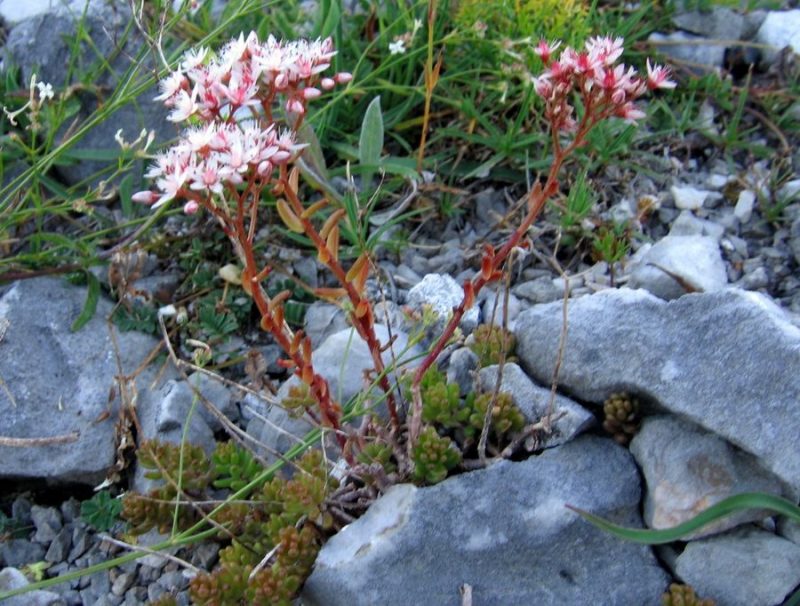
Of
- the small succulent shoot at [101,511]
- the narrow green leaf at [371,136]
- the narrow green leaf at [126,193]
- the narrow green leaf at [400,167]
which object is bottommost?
the small succulent shoot at [101,511]

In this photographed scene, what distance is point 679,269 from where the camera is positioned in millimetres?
2621

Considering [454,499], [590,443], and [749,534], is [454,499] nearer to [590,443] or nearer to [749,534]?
[590,443]

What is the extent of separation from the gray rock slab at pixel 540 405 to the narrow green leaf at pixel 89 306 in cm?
121

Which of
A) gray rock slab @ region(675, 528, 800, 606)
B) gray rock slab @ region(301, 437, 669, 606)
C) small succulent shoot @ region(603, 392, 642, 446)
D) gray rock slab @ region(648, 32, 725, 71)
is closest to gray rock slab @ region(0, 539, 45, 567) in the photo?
gray rock slab @ region(301, 437, 669, 606)

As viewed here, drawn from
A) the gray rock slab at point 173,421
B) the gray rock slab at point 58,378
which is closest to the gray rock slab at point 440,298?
the gray rock slab at point 173,421

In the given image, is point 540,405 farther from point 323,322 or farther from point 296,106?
point 296,106

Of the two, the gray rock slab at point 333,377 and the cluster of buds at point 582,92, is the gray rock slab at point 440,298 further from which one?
the cluster of buds at point 582,92

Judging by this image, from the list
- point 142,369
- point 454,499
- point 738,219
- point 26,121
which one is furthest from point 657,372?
point 26,121

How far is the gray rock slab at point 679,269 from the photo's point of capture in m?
2.61

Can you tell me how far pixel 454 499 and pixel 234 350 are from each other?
3.18ft

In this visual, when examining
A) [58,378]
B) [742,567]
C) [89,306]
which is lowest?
[742,567]

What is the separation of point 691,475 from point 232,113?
4.15 feet

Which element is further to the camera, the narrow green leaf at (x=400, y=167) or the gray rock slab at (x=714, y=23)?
the gray rock slab at (x=714, y=23)

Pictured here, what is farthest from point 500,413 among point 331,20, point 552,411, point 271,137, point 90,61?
point 90,61
